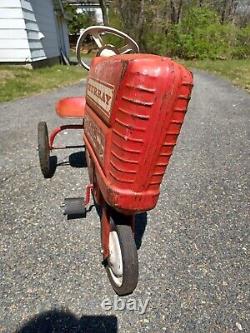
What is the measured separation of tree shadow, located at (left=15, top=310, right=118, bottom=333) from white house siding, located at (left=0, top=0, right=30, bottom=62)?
9.21 m

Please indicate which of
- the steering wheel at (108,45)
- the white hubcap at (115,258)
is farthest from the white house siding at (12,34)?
the white hubcap at (115,258)

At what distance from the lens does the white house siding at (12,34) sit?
28.7 feet

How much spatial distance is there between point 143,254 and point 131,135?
114 centimetres

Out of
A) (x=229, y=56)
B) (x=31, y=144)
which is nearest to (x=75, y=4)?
(x=229, y=56)

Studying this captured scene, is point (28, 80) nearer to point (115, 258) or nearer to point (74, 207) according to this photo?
point (74, 207)

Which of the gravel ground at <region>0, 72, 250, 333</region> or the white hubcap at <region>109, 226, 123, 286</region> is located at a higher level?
the white hubcap at <region>109, 226, 123, 286</region>

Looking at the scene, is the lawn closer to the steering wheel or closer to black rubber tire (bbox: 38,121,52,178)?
black rubber tire (bbox: 38,121,52,178)

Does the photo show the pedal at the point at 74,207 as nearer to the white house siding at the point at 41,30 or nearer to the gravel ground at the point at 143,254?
the gravel ground at the point at 143,254

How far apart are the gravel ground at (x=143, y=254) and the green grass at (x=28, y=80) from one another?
12.4 feet

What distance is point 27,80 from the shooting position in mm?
8203

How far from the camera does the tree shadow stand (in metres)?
1.60

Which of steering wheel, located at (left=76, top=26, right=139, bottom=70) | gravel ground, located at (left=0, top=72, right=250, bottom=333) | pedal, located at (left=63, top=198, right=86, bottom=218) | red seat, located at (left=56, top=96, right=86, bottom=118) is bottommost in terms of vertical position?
gravel ground, located at (left=0, top=72, right=250, bottom=333)

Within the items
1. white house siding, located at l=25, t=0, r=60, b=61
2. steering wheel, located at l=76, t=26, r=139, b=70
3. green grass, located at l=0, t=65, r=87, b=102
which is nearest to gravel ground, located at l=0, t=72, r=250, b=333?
steering wheel, located at l=76, t=26, r=139, b=70

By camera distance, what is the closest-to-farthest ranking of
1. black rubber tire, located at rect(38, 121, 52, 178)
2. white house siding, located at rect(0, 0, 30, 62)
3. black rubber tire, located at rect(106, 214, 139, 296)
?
black rubber tire, located at rect(106, 214, 139, 296) → black rubber tire, located at rect(38, 121, 52, 178) → white house siding, located at rect(0, 0, 30, 62)
